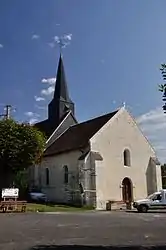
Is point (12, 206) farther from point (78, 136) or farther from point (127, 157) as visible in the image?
point (127, 157)

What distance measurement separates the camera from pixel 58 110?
49.6m

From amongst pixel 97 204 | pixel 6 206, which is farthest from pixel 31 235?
pixel 97 204

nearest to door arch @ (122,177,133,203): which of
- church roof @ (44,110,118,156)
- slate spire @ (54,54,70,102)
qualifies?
church roof @ (44,110,118,156)

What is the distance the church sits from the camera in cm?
3738

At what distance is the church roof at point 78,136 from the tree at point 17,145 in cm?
441

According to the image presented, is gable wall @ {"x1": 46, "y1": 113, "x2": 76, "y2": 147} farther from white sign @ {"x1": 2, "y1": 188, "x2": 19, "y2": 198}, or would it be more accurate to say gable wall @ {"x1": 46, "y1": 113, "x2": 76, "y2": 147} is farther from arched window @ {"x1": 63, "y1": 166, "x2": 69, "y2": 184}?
white sign @ {"x1": 2, "y1": 188, "x2": 19, "y2": 198}

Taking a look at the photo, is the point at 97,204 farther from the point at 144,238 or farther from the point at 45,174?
the point at 144,238

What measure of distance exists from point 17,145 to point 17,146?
0.13 metres

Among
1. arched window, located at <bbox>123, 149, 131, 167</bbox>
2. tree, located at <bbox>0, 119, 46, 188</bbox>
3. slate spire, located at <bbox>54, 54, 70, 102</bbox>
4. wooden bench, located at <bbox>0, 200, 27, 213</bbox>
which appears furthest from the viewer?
slate spire, located at <bbox>54, 54, 70, 102</bbox>

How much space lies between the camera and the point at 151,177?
42.3m

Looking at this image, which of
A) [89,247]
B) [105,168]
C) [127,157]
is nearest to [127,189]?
[127,157]

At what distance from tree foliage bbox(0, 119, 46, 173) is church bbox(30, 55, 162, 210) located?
4.63m

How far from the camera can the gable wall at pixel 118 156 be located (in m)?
38.0

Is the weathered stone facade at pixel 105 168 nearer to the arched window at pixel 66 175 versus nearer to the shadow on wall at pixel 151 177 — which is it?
the shadow on wall at pixel 151 177
